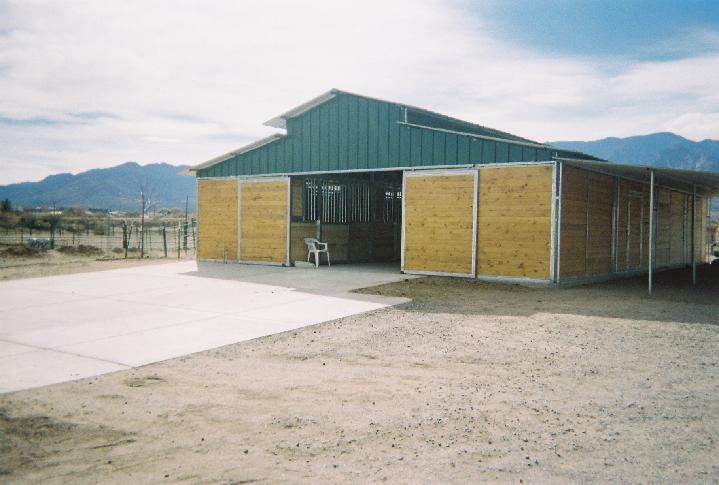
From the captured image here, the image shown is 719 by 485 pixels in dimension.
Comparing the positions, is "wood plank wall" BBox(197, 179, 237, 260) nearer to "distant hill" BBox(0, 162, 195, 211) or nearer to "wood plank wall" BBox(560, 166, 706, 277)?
"wood plank wall" BBox(560, 166, 706, 277)

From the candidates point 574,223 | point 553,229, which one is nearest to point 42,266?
point 553,229

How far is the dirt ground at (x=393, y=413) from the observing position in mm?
3271

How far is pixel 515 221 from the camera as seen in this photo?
12.2 m

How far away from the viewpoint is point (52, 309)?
8961 mm

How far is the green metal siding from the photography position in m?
12.8

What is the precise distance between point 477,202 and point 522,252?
58.6 inches

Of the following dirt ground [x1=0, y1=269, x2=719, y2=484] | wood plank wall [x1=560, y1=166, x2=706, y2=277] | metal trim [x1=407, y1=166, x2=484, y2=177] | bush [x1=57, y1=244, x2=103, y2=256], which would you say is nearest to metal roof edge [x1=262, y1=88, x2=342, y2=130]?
metal trim [x1=407, y1=166, x2=484, y2=177]

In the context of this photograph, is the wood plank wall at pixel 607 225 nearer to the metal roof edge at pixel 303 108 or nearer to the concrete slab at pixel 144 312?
the concrete slab at pixel 144 312

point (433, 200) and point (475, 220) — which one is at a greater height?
point (433, 200)

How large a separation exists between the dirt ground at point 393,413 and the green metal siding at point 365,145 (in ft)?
20.3

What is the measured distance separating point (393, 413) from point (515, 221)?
874 centimetres

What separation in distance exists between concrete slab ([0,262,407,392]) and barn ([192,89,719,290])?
2.29m

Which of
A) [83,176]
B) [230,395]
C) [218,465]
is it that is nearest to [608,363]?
[230,395]

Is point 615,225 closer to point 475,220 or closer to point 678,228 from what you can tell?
point 475,220
